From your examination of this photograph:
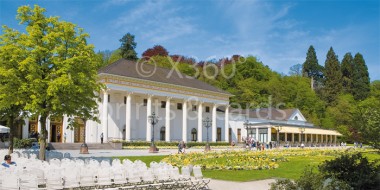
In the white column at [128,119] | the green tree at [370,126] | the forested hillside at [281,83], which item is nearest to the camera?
the green tree at [370,126]

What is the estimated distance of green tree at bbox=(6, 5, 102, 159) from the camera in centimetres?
1869

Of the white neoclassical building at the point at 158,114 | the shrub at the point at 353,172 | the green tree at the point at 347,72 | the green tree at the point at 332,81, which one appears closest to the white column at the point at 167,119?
the white neoclassical building at the point at 158,114

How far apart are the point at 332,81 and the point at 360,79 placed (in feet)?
31.4

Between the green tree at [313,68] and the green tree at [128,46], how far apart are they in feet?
196

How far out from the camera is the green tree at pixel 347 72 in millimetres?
113144

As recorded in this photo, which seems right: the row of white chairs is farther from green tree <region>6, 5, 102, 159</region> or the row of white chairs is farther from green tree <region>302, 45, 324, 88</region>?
green tree <region>302, 45, 324, 88</region>

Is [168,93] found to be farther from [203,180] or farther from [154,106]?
[203,180]

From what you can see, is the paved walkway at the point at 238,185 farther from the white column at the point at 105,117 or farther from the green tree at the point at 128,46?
the green tree at the point at 128,46

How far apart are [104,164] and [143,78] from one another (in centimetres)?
4256

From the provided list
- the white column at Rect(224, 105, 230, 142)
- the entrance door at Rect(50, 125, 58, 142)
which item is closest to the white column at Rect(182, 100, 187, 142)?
the white column at Rect(224, 105, 230, 142)

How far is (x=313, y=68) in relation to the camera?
423 feet

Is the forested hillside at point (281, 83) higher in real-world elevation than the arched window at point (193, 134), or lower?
higher

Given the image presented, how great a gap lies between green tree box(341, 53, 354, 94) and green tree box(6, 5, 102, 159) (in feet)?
340

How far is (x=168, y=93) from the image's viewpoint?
6019cm
